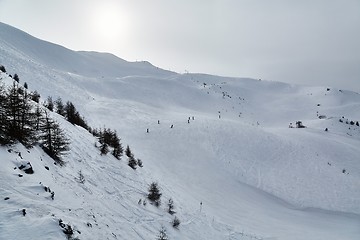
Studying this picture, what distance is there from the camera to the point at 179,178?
29.0 m

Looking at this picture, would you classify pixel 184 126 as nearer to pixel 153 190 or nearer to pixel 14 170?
pixel 153 190

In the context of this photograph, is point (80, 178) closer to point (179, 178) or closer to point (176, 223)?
point (176, 223)

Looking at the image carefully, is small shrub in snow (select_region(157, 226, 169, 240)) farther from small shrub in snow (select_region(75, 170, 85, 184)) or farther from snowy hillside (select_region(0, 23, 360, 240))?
small shrub in snow (select_region(75, 170, 85, 184))

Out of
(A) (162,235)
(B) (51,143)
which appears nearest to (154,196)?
(A) (162,235)

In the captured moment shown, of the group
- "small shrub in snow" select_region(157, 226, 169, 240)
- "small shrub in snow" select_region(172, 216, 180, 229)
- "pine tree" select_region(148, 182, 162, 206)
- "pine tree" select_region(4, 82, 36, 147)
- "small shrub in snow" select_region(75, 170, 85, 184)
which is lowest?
"small shrub in snow" select_region(172, 216, 180, 229)

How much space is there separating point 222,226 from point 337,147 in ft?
101

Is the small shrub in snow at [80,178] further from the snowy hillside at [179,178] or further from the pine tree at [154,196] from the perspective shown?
the pine tree at [154,196]

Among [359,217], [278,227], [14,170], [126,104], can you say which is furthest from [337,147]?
[14,170]

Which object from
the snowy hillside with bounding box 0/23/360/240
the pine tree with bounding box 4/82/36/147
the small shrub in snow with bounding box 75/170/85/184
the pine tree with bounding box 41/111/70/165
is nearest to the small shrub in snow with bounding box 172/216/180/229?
the snowy hillside with bounding box 0/23/360/240

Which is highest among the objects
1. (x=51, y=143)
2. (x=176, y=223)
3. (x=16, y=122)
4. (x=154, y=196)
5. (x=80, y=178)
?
(x=16, y=122)

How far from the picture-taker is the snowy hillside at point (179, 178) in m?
11.0

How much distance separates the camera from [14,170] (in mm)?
10656

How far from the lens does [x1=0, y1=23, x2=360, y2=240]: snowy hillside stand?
1095 centimetres

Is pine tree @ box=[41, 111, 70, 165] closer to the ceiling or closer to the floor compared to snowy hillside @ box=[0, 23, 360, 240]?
closer to the ceiling
